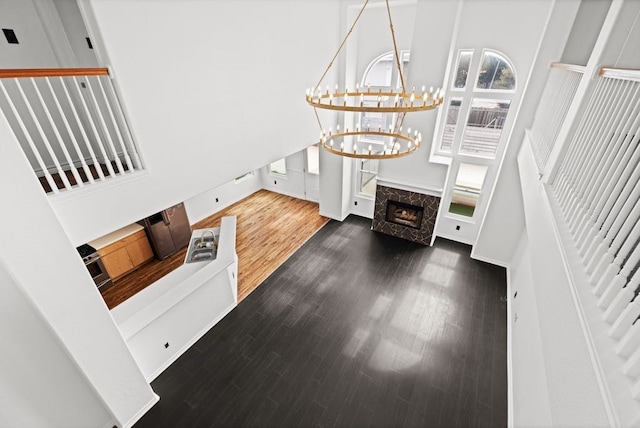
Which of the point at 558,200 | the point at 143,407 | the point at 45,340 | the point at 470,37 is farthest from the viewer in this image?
the point at 470,37

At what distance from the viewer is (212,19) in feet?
11.1

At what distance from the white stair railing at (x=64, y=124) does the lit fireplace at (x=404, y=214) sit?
225 inches

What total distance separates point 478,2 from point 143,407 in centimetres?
838

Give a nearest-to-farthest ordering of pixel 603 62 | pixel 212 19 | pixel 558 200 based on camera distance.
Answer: pixel 603 62 → pixel 558 200 → pixel 212 19

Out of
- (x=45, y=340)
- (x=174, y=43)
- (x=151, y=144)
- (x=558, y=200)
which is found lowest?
(x=45, y=340)

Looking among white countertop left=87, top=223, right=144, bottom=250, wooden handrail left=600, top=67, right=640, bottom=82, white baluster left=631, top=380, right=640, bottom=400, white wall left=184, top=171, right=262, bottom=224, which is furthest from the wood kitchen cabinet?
wooden handrail left=600, top=67, right=640, bottom=82

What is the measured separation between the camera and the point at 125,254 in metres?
5.99

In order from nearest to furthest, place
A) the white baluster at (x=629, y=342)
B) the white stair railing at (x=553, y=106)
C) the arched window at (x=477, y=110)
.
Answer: the white baluster at (x=629, y=342) < the white stair railing at (x=553, y=106) < the arched window at (x=477, y=110)

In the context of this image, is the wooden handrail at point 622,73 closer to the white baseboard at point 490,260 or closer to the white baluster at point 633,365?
the white baluster at point 633,365

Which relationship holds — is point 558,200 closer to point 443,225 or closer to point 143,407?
point 443,225

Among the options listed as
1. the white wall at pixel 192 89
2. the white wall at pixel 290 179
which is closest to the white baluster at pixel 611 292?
the white wall at pixel 192 89

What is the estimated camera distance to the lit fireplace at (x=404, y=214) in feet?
22.6

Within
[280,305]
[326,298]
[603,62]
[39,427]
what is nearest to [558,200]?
[603,62]

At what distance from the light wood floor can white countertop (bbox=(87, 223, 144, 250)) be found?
0.93m
